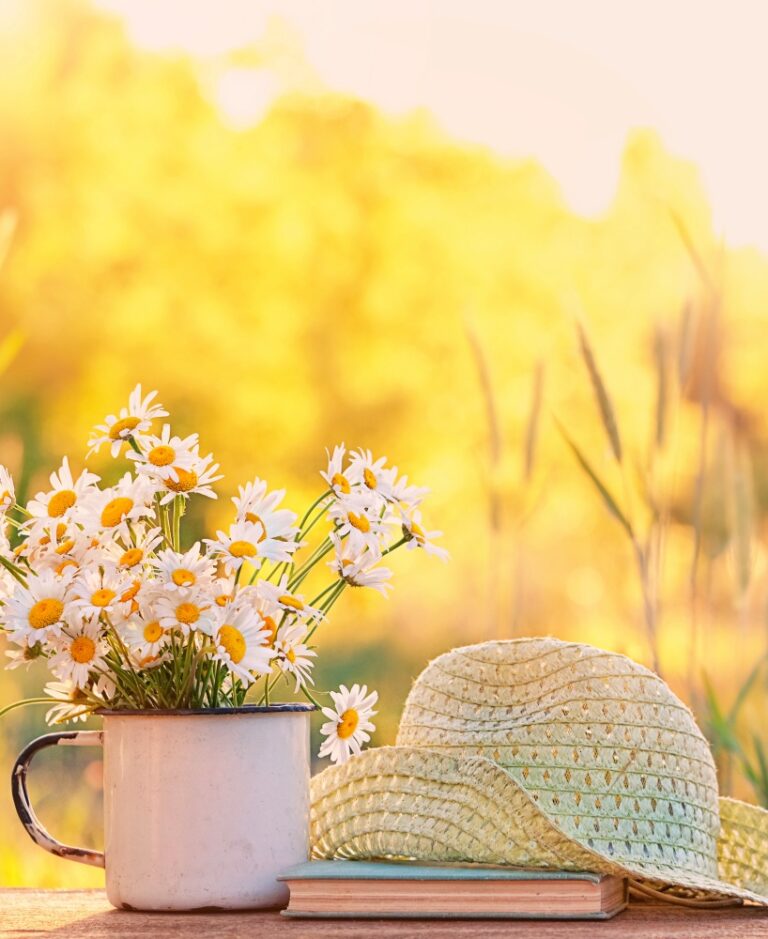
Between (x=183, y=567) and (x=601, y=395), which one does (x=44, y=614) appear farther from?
(x=601, y=395)

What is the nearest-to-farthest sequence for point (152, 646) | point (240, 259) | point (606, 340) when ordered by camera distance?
point (152, 646) < point (606, 340) < point (240, 259)

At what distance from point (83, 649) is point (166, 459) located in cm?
11

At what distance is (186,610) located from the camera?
69 centimetres

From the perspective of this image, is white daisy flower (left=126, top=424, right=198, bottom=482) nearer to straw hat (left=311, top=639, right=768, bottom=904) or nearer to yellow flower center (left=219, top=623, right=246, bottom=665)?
yellow flower center (left=219, top=623, right=246, bottom=665)

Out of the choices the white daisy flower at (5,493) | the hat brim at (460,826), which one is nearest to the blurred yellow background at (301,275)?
the hat brim at (460,826)

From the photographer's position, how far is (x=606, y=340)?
4.69 meters

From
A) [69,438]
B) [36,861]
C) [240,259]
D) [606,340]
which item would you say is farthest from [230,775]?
[240,259]

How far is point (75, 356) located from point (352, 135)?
1.47m

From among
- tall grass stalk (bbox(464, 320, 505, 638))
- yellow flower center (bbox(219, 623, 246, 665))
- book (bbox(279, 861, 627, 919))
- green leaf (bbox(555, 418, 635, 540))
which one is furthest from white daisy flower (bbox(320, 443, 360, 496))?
tall grass stalk (bbox(464, 320, 505, 638))

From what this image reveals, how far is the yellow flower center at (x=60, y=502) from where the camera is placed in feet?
2.48

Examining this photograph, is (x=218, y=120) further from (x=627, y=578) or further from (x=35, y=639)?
(x=35, y=639)

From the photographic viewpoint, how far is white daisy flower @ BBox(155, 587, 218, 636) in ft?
2.26

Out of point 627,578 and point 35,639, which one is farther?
point 627,578

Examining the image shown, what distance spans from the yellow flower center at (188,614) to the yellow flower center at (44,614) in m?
0.06
